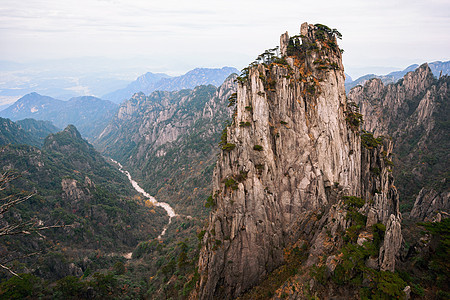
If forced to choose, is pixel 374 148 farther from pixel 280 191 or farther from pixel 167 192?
pixel 167 192

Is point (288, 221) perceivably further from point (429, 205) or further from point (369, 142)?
point (429, 205)

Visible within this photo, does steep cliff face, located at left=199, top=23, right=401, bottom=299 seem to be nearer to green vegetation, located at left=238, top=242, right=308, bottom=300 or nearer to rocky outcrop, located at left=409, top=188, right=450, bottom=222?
green vegetation, located at left=238, top=242, right=308, bottom=300

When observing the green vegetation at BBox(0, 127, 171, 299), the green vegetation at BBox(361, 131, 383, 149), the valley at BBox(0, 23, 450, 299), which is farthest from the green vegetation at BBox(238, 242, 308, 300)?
the green vegetation at BBox(0, 127, 171, 299)

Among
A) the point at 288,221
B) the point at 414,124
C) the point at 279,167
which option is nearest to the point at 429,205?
the point at 288,221

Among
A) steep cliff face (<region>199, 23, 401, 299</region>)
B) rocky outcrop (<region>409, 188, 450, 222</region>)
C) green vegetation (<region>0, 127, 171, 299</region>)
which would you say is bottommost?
green vegetation (<region>0, 127, 171, 299</region>)

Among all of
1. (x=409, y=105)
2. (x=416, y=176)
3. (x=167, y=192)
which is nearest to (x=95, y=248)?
(x=167, y=192)

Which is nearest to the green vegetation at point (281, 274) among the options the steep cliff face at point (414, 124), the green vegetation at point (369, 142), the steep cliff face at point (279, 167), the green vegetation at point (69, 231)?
the steep cliff face at point (279, 167)

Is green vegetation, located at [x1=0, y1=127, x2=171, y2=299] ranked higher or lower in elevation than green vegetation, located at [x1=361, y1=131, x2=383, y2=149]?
lower
